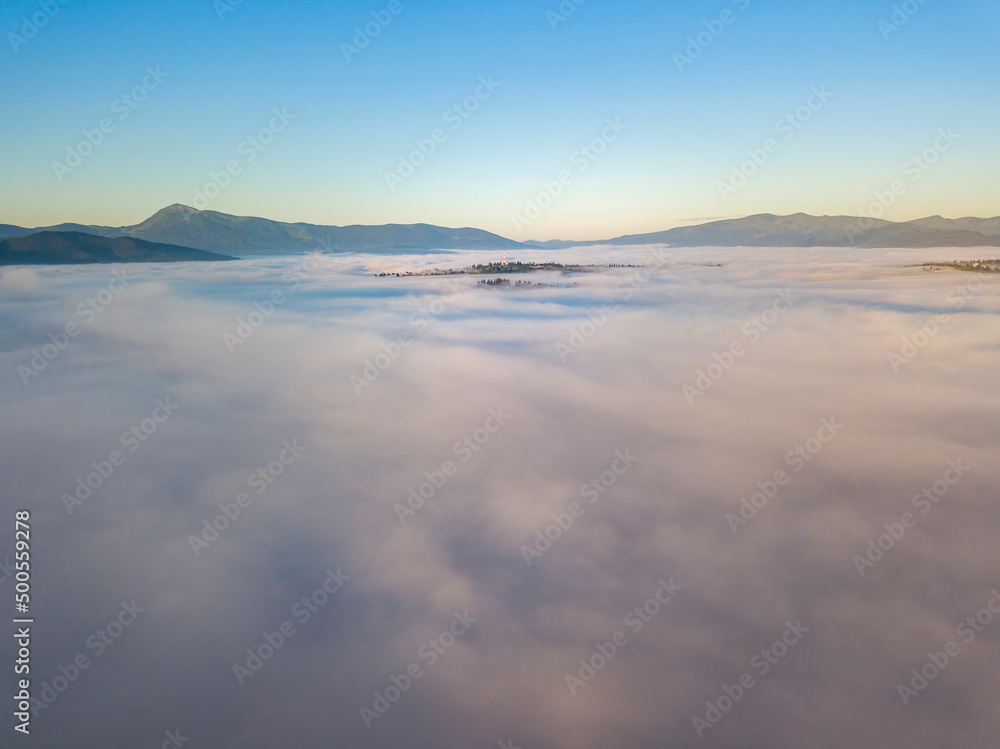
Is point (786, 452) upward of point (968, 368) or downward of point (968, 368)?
downward

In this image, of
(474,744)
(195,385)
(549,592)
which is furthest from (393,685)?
(195,385)

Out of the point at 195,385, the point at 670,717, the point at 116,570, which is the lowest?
the point at 670,717

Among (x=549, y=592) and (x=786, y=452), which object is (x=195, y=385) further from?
(x=786, y=452)

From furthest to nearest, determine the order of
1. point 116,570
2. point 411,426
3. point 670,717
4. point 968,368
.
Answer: point 968,368, point 411,426, point 116,570, point 670,717

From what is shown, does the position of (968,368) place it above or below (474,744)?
above

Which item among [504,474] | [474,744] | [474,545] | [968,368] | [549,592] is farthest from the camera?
[968,368]

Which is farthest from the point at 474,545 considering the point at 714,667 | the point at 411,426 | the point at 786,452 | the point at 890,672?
the point at 786,452

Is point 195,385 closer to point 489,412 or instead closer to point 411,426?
point 411,426

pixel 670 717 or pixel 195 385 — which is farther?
pixel 195 385

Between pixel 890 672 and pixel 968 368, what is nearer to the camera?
pixel 890 672
